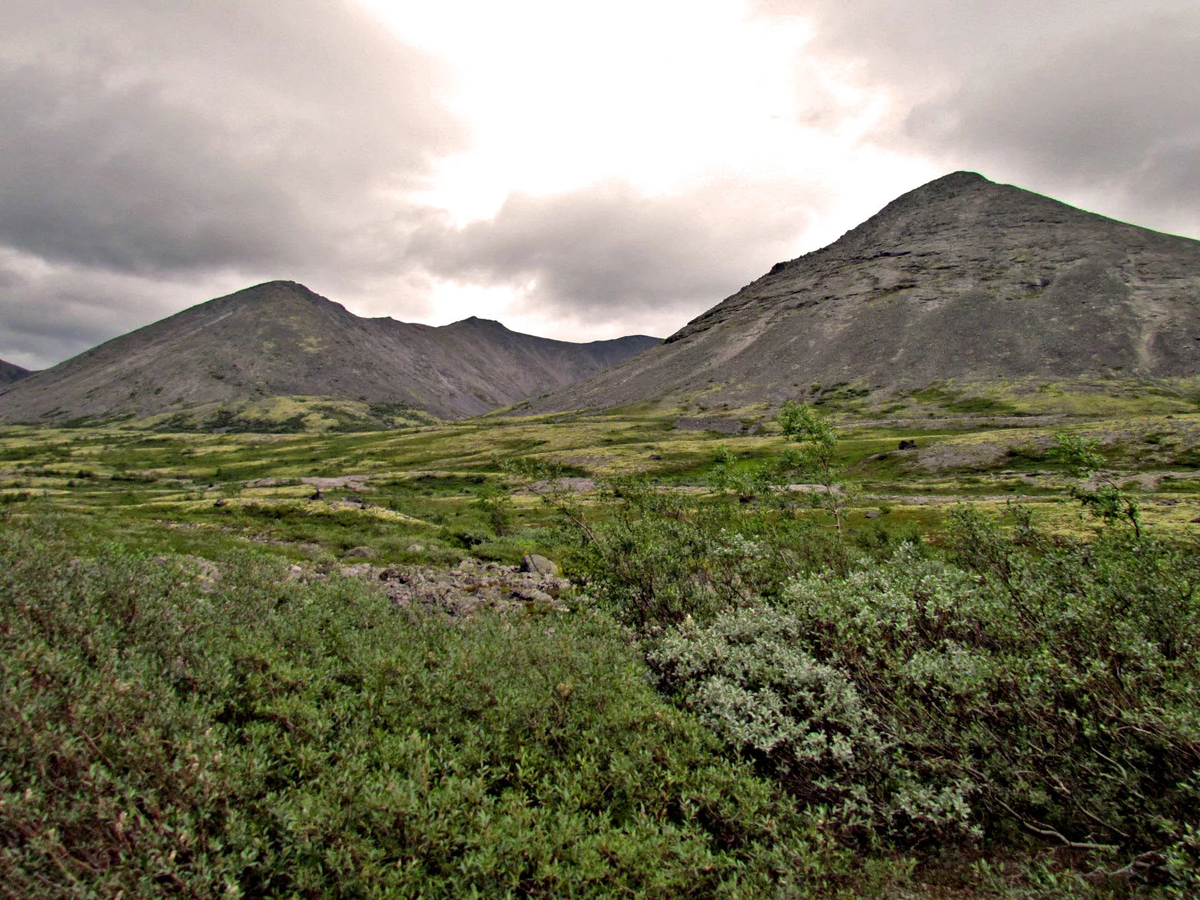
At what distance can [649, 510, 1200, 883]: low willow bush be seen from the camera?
301 inches

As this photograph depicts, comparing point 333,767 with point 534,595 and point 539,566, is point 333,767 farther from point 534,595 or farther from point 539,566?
point 539,566

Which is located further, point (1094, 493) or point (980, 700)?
point (1094, 493)

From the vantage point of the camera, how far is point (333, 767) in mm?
7113

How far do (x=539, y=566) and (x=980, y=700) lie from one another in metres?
23.4

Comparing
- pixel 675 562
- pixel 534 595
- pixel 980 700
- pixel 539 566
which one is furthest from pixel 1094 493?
pixel 539 566

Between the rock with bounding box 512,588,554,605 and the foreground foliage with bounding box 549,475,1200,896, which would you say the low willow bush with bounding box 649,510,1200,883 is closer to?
the foreground foliage with bounding box 549,475,1200,896

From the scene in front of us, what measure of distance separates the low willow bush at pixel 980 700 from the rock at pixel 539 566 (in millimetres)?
16733

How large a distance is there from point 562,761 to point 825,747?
425 cm

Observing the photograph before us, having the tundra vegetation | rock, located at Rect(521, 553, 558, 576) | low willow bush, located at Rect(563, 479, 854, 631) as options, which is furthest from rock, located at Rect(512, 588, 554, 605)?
the tundra vegetation

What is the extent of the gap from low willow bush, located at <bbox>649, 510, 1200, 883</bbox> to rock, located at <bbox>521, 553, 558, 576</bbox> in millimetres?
16733

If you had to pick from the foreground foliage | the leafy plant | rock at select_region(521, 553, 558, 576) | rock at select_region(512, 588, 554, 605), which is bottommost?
rock at select_region(521, 553, 558, 576)

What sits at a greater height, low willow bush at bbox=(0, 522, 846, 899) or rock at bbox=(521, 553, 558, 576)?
low willow bush at bbox=(0, 522, 846, 899)

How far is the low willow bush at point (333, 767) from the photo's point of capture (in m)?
5.63

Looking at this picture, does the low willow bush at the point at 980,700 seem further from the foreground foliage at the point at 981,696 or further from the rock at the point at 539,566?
the rock at the point at 539,566
